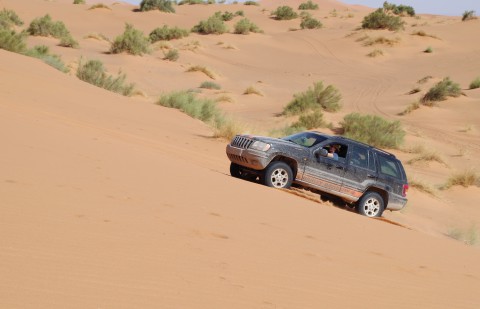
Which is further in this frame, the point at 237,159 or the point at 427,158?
the point at 427,158

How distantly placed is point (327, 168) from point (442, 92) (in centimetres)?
2304

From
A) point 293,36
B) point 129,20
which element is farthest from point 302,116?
point 129,20

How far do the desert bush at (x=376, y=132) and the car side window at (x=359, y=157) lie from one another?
1184cm

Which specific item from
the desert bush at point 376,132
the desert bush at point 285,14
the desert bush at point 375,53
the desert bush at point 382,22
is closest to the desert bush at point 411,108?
the desert bush at point 376,132

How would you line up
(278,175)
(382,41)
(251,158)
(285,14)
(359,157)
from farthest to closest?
(285,14) → (382,41) → (359,157) → (278,175) → (251,158)

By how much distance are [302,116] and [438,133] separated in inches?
249

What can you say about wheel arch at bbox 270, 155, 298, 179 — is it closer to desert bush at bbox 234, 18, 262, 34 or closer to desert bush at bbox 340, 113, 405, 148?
desert bush at bbox 340, 113, 405, 148

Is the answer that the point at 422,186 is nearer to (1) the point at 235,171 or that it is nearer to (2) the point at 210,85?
(1) the point at 235,171

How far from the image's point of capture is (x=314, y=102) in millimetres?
29734

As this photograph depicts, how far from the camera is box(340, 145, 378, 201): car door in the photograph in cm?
1248

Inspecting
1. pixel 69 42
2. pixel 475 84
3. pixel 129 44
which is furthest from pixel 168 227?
pixel 475 84

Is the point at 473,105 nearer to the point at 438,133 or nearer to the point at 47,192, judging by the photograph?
the point at 438,133

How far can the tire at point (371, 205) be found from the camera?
12672mm

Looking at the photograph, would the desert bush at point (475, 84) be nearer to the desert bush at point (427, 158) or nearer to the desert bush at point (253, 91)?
the desert bush at point (253, 91)
